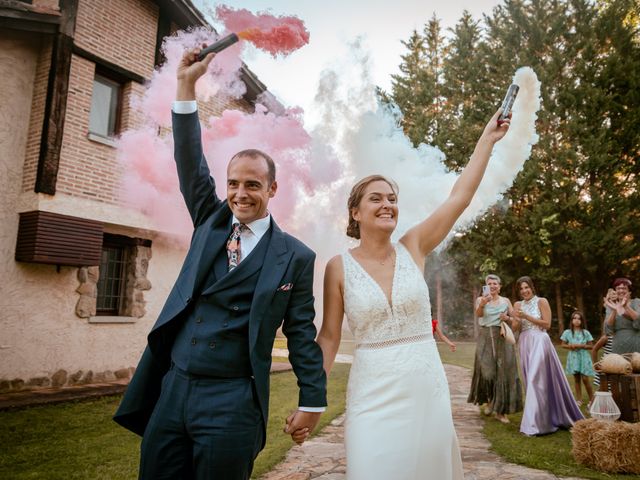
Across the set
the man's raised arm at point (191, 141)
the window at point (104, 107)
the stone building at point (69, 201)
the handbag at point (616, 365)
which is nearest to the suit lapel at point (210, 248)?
the man's raised arm at point (191, 141)

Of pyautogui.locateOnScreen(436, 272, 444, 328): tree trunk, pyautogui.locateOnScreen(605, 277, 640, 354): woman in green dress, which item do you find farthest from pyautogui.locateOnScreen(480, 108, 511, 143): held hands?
pyautogui.locateOnScreen(436, 272, 444, 328): tree trunk

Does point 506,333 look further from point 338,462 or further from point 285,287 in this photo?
point 285,287

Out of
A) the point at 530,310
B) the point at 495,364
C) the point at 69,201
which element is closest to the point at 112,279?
the point at 69,201

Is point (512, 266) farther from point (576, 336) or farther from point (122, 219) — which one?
point (122, 219)

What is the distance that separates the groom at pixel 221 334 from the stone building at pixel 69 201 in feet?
23.3

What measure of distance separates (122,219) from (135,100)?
103 inches

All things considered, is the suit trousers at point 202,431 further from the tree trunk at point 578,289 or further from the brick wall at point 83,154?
the tree trunk at point 578,289

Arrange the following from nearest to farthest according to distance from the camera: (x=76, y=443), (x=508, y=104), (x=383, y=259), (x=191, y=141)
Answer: (x=191, y=141)
(x=383, y=259)
(x=508, y=104)
(x=76, y=443)

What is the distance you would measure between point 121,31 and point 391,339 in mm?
10122

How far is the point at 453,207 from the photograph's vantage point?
9.80ft

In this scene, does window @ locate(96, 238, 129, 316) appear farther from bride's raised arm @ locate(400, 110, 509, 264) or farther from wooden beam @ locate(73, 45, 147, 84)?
bride's raised arm @ locate(400, 110, 509, 264)

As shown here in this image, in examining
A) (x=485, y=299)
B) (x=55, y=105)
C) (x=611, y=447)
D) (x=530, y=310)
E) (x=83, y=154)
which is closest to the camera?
(x=611, y=447)

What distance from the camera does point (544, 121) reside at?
21.0 meters

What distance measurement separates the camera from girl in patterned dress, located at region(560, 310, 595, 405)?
930 centimetres
